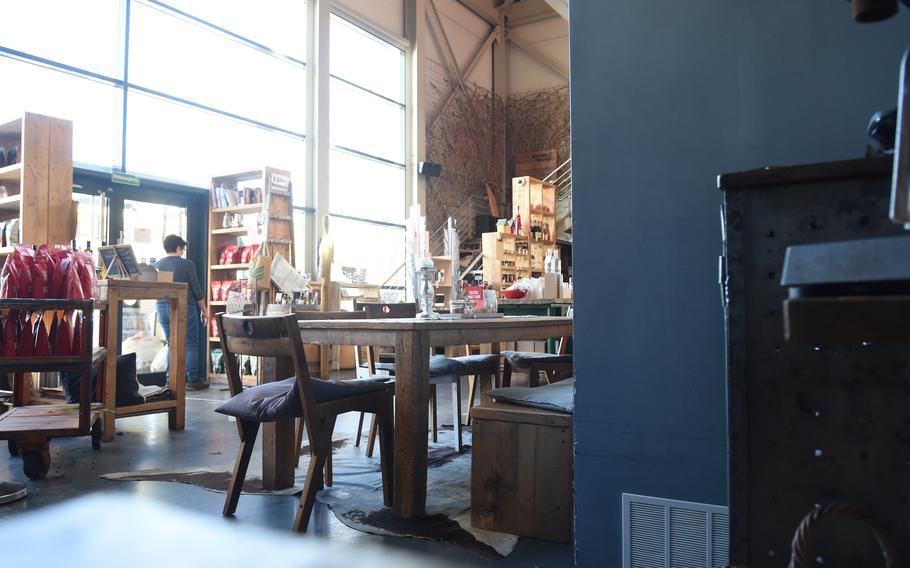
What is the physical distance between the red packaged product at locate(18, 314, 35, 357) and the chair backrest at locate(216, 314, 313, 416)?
3.98 feet

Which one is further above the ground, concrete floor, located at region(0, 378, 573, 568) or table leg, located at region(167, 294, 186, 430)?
table leg, located at region(167, 294, 186, 430)

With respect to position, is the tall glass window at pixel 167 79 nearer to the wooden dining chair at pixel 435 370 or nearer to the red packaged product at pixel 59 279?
the red packaged product at pixel 59 279

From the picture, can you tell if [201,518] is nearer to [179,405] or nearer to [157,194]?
[179,405]

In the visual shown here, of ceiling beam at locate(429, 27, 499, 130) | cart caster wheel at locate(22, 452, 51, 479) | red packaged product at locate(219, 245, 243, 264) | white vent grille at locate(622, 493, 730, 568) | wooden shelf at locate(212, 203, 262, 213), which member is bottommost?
cart caster wheel at locate(22, 452, 51, 479)

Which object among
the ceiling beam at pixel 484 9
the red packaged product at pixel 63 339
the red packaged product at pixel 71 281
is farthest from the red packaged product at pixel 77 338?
the ceiling beam at pixel 484 9

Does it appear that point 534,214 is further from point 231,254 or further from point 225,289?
point 225,289

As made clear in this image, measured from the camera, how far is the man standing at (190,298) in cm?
636

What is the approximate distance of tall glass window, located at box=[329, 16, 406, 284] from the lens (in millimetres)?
10203

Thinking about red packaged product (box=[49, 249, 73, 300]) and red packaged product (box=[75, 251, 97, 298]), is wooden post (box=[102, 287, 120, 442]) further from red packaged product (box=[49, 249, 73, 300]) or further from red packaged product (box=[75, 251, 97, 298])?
red packaged product (box=[49, 249, 73, 300])

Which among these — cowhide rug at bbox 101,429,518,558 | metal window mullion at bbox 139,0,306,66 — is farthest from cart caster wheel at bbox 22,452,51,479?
metal window mullion at bbox 139,0,306,66

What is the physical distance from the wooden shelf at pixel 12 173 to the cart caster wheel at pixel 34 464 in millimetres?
2841

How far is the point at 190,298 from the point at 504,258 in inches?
165

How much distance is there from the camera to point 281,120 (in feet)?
30.4

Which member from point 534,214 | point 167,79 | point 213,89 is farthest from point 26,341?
point 534,214
